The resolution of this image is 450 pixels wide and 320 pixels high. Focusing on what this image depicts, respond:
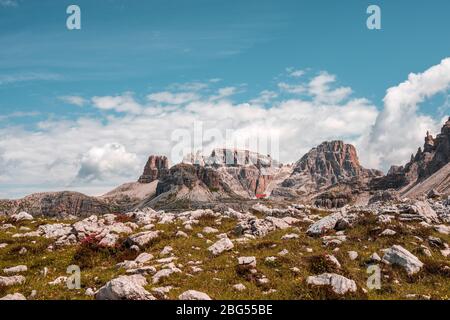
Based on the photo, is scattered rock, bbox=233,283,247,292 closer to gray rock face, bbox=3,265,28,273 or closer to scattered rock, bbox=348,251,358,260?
scattered rock, bbox=348,251,358,260

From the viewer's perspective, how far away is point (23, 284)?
66.0 feet

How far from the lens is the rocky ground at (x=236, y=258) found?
56.9ft

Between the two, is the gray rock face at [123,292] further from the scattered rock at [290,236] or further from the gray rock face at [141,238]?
the scattered rock at [290,236]

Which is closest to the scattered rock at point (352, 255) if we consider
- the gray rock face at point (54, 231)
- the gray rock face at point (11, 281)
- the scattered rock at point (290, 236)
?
the scattered rock at point (290, 236)

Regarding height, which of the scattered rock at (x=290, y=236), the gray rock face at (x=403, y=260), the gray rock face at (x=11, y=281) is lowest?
the gray rock face at (x=11, y=281)

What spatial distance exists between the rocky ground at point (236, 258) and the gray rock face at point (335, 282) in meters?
0.04

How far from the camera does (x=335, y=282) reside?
56.0ft

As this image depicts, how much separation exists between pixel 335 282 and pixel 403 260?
6.86 metres

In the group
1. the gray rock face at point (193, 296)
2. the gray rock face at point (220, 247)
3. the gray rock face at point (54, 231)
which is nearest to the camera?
the gray rock face at point (193, 296)

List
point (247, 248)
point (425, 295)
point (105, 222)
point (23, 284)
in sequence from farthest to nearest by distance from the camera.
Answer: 1. point (105, 222)
2. point (247, 248)
3. point (23, 284)
4. point (425, 295)

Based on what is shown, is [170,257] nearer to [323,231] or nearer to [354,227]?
[323,231]

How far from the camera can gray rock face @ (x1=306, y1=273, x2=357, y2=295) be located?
16.7 m
